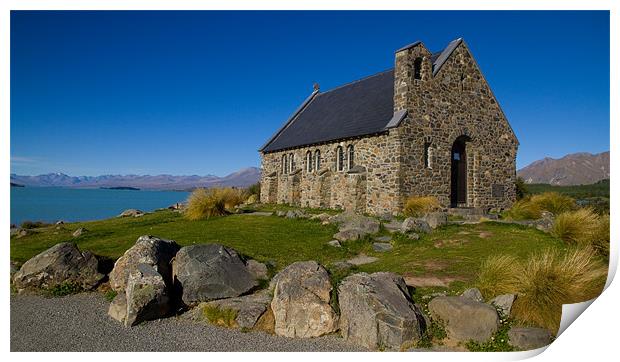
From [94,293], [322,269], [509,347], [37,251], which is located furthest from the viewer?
[37,251]

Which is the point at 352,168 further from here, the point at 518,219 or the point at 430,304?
the point at 430,304

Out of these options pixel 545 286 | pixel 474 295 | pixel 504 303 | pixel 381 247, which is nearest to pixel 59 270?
pixel 381 247

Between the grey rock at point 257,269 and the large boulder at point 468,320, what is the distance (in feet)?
14.4

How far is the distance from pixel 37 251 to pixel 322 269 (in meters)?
9.72

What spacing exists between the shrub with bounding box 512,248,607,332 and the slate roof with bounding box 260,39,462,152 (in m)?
13.7

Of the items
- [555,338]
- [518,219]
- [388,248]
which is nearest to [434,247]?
[388,248]

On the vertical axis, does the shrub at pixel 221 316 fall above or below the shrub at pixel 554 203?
below

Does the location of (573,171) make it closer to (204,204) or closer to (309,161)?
(309,161)

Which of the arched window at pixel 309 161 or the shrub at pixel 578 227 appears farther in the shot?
the arched window at pixel 309 161

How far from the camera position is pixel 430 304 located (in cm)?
793

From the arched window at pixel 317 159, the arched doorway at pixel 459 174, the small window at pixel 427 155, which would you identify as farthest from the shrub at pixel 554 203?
the arched window at pixel 317 159

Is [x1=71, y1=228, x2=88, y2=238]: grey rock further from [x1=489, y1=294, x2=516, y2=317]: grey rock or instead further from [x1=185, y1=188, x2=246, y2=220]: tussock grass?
[x1=489, y1=294, x2=516, y2=317]: grey rock

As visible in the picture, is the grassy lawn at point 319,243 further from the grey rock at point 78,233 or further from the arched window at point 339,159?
the arched window at point 339,159

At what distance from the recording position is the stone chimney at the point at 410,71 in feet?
70.6
